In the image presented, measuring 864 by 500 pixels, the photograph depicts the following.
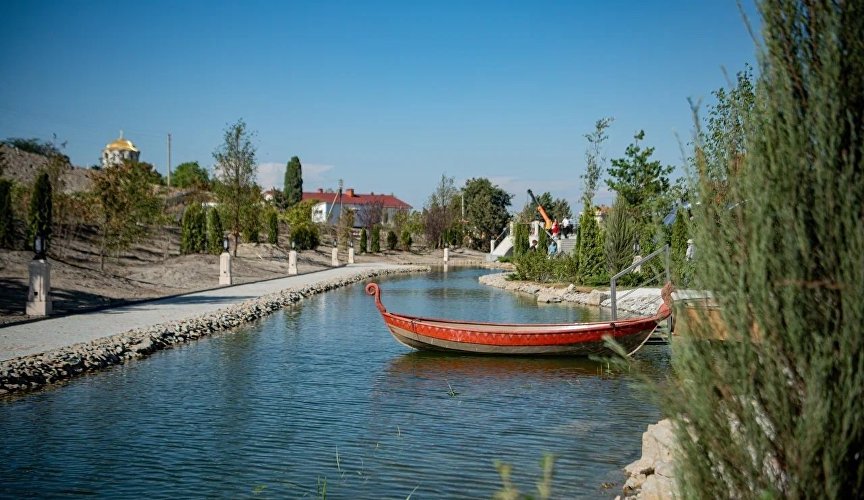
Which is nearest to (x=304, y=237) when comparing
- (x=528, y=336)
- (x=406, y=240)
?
(x=406, y=240)

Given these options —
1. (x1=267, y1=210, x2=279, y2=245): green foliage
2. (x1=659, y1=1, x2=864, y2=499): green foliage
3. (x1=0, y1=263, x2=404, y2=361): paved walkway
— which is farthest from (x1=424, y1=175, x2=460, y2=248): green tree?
(x1=659, y1=1, x2=864, y2=499): green foliage

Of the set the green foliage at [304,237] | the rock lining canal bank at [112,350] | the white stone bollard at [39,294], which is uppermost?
the green foliage at [304,237]

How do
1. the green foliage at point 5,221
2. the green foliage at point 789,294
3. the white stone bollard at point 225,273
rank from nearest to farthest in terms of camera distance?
the green foliage at point 789,294 → the green foliage at point 5,221 → the white stone bollard at point 225,273

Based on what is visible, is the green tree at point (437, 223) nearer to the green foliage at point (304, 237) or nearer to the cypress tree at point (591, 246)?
the green foliage at point (304, 237)

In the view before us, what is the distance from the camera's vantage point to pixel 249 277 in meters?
40.1

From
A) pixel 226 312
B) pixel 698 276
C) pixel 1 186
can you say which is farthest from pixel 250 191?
pixel 698 276

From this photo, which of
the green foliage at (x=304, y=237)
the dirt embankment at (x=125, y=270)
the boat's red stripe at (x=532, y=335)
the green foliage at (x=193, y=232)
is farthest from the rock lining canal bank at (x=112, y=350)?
the green foliage at (x=304, y=237)

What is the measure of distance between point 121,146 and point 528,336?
90.9m

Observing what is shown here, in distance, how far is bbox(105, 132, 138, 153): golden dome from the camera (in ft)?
316

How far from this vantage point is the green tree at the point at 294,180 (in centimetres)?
10300

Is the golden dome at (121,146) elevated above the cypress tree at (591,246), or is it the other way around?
the golden dome at (121,146)

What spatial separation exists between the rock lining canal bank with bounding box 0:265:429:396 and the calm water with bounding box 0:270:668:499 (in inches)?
14.1

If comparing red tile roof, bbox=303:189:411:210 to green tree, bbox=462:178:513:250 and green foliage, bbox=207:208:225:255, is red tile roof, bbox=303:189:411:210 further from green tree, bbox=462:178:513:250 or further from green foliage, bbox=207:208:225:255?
green foliage, bbox=207:208:225:255

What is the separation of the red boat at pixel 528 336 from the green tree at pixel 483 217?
72.4m
